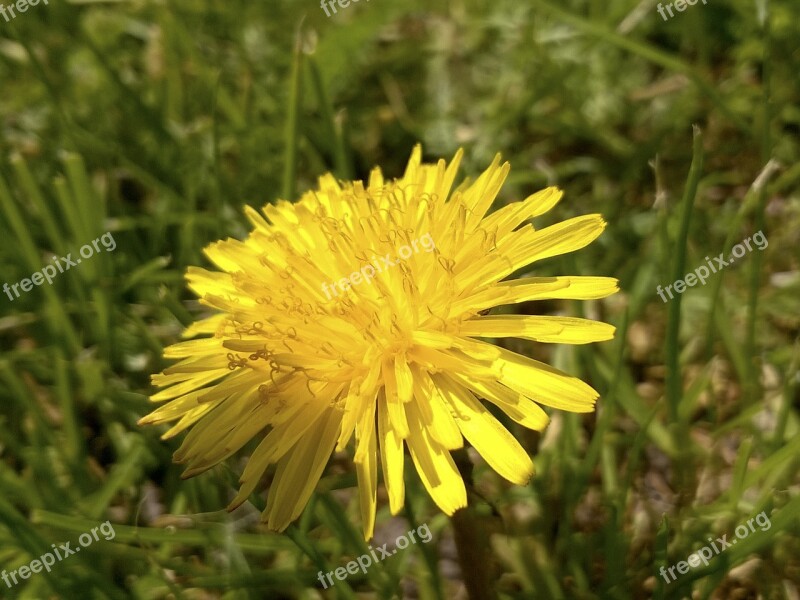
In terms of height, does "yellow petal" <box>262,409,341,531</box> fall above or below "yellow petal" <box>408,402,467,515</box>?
above

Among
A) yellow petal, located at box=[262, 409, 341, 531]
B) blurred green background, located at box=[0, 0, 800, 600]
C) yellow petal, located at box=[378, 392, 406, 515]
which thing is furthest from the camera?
blurred green background, located at box=[0, 0, 800, 600]

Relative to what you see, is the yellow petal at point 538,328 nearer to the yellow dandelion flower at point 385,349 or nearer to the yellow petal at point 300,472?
the yellow dandelion flower at point 385,349

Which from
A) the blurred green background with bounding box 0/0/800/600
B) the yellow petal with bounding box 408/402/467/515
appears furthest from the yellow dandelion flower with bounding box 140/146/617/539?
the blurred green background with bounding box 0/0/800/600

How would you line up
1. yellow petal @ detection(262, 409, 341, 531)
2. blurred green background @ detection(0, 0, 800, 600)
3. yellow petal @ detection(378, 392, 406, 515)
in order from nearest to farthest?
yellow petal @ detection(378, 392, 406, 515), yellow petal @ detection(262, 409, 341, 531), blurred green background @ detection(0, 0, 800, 600)

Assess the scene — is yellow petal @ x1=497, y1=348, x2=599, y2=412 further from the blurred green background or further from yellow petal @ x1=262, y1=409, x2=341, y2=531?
yellow petal @ x1=262, y1=409, x2=341, y2=531

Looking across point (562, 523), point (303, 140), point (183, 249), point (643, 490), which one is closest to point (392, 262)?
point (562, 523)

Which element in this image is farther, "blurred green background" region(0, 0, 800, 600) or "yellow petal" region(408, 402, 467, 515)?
"blurred green background" region(0, 0, 800, 600)

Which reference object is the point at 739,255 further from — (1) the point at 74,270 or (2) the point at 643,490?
(1) the point at 74,270
